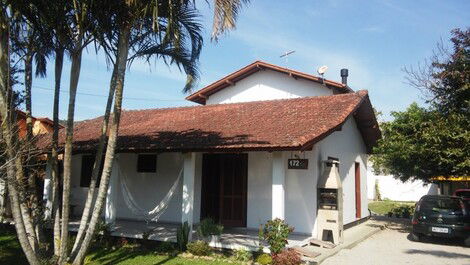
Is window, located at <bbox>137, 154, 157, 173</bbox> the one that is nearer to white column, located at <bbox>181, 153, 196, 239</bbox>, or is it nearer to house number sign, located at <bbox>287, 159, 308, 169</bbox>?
white column, located at <bbox>181, 153, 196, 239</bbox>

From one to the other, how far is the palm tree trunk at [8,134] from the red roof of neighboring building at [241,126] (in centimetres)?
437

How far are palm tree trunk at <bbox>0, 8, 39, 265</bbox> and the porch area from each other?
3878mm

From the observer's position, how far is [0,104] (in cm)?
712

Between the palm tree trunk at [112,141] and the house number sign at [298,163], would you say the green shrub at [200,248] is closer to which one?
the palm tree trunk at [112,141]

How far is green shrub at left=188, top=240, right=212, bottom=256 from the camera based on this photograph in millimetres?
9664

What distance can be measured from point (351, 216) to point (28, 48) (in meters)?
11.5

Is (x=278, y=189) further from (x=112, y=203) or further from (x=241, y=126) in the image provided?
(x=112, y=203)

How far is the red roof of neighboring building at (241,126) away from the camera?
1013cm

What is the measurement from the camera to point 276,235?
9.00 metres

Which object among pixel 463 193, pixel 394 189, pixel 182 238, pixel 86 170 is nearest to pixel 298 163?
pixel 182 238

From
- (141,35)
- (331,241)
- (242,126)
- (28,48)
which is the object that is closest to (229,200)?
(242,126)

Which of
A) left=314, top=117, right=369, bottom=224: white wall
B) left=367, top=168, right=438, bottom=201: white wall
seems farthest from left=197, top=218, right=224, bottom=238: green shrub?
left=367, top=168, right=438, bottom=201: white wall

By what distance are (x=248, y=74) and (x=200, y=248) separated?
14.0 metres

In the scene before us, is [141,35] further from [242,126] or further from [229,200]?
[229,200]
